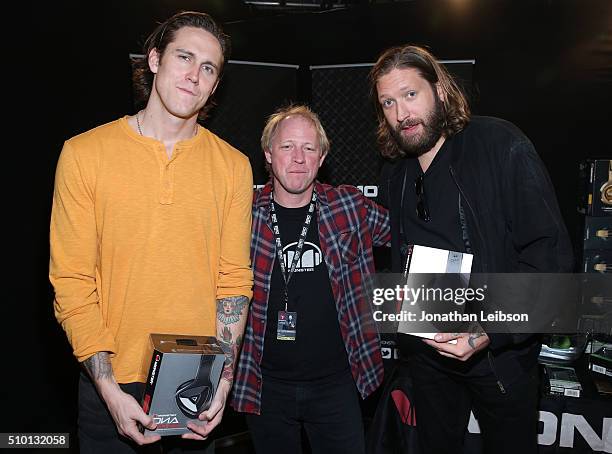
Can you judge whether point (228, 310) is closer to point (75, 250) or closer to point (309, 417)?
point (75, 250)

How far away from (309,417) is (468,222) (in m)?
1.10

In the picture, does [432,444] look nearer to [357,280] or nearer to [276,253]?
[357,280]

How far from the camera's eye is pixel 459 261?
1767 mm

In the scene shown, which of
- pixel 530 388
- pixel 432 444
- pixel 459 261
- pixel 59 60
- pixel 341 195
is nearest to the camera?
pixel 459 261

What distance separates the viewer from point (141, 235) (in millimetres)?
1604

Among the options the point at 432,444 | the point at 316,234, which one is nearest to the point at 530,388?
the point at 432,444

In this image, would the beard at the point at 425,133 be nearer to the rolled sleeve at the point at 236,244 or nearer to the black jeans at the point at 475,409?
the rolled sleeve at the point at 236,244

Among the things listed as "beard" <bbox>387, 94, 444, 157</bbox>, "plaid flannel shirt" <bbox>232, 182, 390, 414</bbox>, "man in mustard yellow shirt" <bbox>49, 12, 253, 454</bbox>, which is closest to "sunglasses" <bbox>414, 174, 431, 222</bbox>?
"beard" <bbox>387, 94, 444, 157</bbox>

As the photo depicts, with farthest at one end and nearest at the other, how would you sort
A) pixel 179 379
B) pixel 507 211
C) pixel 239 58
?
pixel 239 58, pixel 507 211, pixel 179 379

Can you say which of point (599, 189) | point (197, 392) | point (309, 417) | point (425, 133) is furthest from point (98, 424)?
point (599, 189)

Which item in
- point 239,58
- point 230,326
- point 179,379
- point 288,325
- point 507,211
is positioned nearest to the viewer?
point 179,379

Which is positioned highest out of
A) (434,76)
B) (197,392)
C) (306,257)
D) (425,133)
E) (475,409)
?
(434,76)

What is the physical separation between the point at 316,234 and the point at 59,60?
6.23ft

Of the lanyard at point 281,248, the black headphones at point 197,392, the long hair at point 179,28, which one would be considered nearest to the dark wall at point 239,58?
the long hair at point 179,28
